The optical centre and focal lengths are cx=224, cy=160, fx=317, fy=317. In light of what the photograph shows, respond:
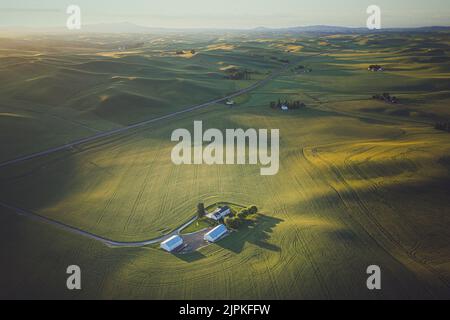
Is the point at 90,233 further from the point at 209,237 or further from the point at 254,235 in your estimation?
the point at 254,235

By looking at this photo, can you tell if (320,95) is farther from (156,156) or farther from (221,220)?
(221,220)

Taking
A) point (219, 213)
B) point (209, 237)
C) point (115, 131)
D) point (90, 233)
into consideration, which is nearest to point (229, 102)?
point (115, 131)

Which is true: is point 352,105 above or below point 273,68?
below

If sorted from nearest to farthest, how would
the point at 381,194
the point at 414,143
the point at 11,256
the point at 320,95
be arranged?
the point at 11,256, the point at 381,194, the point at 414,143, the point at 320,95

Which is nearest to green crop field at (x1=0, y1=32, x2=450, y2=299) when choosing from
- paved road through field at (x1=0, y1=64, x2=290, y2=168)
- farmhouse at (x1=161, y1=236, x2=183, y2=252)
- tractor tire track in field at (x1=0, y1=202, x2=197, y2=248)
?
tractor tire track in field at (x1=0, y1=202, x2=197, y2=248)

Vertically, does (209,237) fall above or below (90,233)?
above

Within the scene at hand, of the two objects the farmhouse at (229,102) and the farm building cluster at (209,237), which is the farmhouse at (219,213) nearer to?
the farm building cluster at (209,237)

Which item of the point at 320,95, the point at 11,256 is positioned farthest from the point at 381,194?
the point at 320,95
